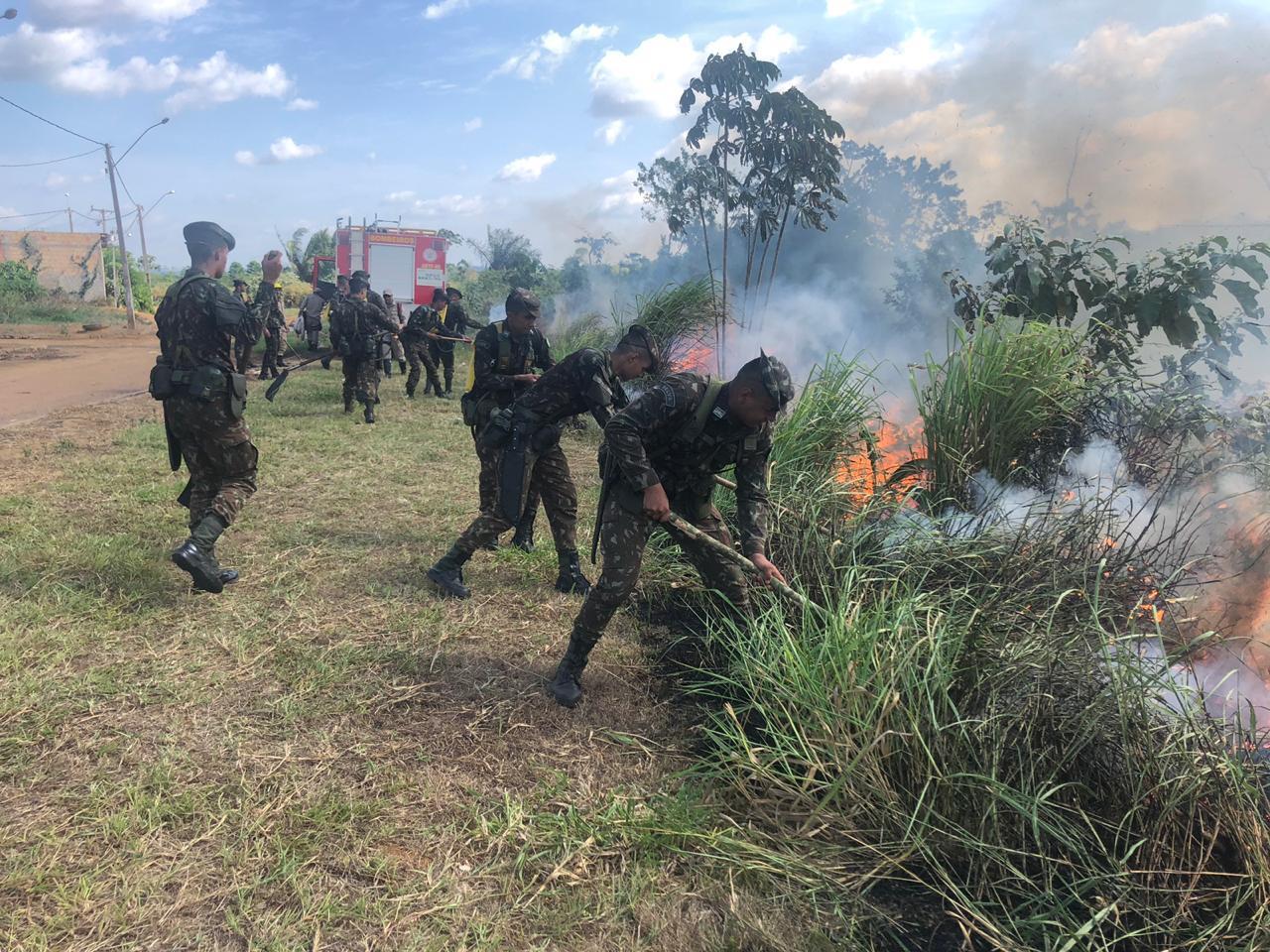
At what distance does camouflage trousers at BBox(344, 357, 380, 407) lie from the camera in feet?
29.2

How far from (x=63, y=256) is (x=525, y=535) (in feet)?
124

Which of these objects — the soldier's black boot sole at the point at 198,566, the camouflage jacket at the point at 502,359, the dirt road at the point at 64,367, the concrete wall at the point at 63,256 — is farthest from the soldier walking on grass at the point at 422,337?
the concrete wall at the point at 63,256

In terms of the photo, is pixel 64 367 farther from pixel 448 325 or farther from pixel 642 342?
pixel 642 342

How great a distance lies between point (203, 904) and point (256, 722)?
878 mm

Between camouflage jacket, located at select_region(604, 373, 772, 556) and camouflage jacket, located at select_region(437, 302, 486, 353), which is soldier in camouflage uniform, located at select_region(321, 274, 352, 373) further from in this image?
camouflage jacket, located at select_region(604, 373, 772, 556)

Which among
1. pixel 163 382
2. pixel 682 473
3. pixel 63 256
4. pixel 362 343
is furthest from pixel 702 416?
pixel 63 256

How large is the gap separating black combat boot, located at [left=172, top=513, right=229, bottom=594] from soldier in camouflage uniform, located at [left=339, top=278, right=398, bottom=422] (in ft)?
16.7

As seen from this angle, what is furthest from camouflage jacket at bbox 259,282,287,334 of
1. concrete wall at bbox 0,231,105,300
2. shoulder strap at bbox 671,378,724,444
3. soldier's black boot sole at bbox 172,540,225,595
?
concrete wall at bbox 0,231,105,300

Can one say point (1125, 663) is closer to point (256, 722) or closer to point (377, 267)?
point (256, 722)

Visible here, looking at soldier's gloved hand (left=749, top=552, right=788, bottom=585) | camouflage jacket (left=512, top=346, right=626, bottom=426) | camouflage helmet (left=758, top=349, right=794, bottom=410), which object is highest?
camouflage helmet (left=758, top=349, right=794, bottom=410)

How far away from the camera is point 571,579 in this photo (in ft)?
14.4

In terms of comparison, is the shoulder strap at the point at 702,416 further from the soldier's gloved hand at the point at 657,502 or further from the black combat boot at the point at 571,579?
the black combat boot at the point at 571,579

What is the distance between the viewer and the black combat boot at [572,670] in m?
3.13

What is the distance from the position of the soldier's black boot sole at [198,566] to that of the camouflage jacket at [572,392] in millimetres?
1695
